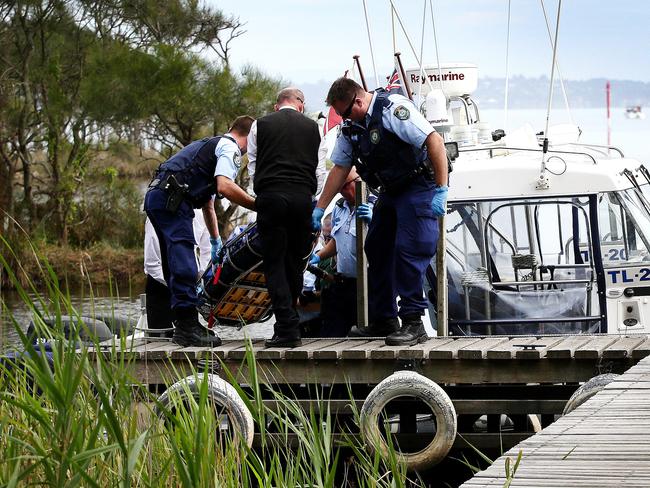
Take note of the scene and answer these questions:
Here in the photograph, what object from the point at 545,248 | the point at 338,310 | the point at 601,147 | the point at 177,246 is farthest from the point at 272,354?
the point at 601,147

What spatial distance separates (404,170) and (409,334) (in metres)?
0.95

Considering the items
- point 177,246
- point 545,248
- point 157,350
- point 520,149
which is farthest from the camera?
point 520,149

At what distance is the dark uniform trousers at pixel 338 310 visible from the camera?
938 centimetres

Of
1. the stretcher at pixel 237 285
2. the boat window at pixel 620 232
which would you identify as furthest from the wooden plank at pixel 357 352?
the boat window at pixel 620 232

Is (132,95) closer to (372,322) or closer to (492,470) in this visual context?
(372,322)

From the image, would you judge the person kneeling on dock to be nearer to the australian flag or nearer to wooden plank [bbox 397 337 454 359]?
wooden plank [bbox 397 337 454 359]

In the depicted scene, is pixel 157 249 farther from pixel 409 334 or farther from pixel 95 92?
pixel 95 92

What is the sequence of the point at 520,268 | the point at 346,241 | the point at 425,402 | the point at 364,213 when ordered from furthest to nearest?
1. the point at 520,268
2. the point at 346,241
3. the point at 364,213
4. the point at 425,402

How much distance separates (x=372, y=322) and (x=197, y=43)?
20658 mm

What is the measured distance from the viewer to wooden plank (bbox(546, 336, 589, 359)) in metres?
7.83

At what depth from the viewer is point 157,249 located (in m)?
10.1

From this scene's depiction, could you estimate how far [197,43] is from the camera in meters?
28.8

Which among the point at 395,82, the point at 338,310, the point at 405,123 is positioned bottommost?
the point at 338,310

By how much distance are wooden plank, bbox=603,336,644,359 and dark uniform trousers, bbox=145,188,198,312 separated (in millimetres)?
2443
